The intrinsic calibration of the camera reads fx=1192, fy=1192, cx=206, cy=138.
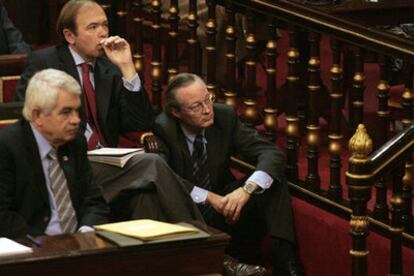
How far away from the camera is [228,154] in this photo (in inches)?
216

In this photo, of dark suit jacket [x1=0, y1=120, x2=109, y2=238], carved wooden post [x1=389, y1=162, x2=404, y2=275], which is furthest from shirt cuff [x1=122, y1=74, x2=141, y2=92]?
carved wooden post [x1=389, y1=162, x2=404, y2=275]

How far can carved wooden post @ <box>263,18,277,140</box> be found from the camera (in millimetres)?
5520

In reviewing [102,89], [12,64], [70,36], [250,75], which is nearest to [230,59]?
[250,75]

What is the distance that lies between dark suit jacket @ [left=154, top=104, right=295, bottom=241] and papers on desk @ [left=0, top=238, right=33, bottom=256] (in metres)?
1.49

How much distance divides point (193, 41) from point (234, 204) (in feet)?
3.71

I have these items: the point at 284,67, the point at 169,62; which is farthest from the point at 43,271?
the point at 284,67

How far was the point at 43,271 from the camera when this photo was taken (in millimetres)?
3850

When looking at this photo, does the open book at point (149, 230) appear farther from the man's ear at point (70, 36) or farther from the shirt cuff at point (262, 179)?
the man's ear at point (70, 36)

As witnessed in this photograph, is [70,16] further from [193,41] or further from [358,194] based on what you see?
[358,194]

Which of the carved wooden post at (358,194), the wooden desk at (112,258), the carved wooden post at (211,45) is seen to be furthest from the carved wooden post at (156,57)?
the wooden desk at (112,258)

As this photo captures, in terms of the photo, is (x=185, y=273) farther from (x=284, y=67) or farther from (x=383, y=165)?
(x=284, y=67)

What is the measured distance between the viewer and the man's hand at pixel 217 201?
523 cm

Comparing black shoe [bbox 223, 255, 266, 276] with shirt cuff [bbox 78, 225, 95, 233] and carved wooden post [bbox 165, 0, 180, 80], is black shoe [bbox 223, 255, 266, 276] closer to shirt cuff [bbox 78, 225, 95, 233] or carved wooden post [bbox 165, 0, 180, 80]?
shirt cuff [bbox 78, 225, 95, 233]

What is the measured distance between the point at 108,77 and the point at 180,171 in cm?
60
